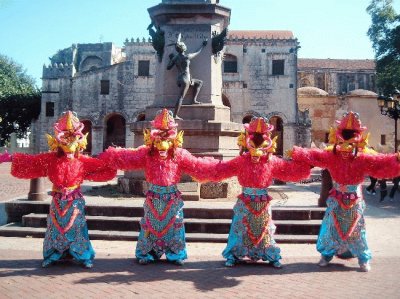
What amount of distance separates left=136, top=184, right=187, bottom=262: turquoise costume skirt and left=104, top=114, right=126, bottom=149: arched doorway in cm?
2970

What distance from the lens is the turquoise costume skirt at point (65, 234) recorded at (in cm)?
581

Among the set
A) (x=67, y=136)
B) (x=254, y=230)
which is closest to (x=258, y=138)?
(x=254, y=230)

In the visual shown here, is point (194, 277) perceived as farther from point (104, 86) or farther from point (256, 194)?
point (104, 86)

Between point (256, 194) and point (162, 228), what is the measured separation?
147 centimetres

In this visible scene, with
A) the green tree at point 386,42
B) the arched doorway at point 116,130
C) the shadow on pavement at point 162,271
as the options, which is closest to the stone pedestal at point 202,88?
the shadow on pavement at point 162,271

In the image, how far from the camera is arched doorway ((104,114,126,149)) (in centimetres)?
3504

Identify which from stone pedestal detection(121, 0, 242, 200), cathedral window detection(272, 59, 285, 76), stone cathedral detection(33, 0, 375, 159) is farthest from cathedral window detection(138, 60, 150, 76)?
stone pedestal detection(121, 0, 242, 200)

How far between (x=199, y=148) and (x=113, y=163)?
4300mm

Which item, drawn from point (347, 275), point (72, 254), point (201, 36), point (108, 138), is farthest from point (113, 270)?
point (108, 138)

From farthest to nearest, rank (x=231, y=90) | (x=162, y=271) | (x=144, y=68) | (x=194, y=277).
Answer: (x=144, y=68), (x=231, y=90), (x=162, y=271), (x=194, y=277)

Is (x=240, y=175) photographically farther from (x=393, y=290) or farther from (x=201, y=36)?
(x=201, y=36)

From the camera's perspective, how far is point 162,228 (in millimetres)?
5969

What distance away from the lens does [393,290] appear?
16.6 feet

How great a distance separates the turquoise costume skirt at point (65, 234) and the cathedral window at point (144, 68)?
29.0 meters
